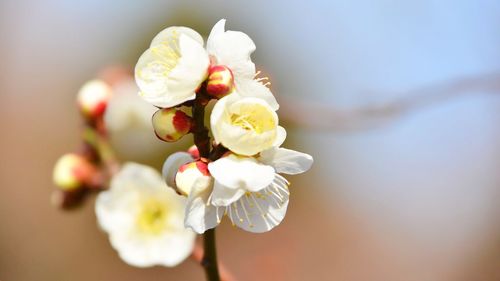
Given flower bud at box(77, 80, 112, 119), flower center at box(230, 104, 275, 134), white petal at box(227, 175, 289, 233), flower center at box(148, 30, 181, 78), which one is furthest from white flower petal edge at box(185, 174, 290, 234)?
flower bud at box(77, 80, 112, 119)

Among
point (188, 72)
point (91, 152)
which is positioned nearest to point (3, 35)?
point (91, 152)

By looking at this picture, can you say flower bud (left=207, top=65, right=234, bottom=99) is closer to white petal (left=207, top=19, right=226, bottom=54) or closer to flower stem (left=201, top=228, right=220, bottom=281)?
white petal (left=207, top=19, right=226, bottom=54)

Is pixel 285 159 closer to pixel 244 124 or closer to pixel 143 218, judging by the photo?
pixel 244 124

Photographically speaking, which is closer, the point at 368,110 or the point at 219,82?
the point at 219,82

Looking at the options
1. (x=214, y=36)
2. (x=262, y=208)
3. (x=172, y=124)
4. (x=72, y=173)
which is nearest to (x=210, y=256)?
(x=262, y=208)

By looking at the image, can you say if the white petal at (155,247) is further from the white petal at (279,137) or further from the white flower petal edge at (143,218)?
the white petal at (279,137)

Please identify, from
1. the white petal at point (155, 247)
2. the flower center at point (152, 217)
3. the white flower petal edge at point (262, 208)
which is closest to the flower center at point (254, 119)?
the white flower petal edge at point (262, 208)
